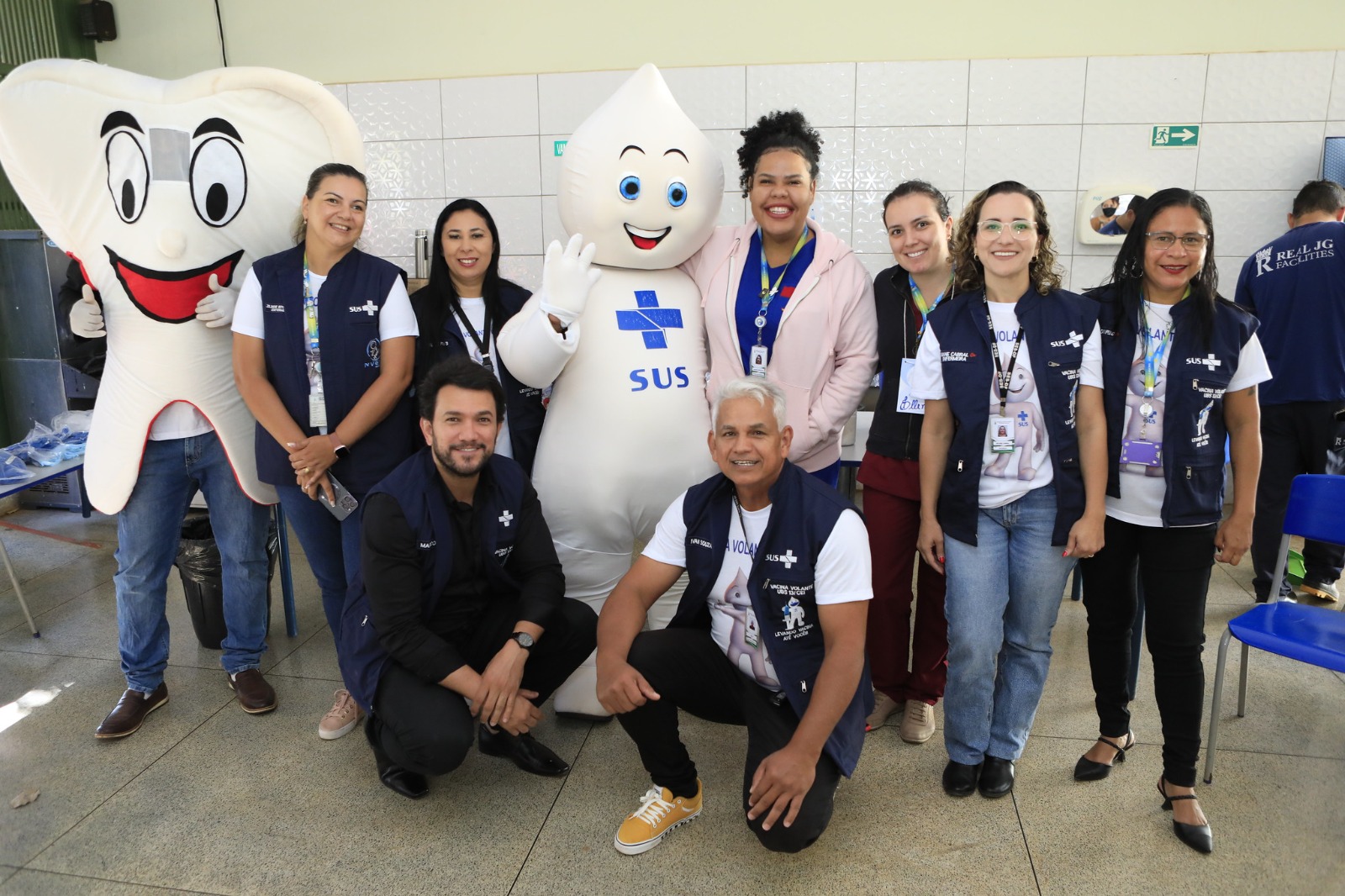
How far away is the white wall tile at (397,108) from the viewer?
4555 mm

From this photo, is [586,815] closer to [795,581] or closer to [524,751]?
[524,751]

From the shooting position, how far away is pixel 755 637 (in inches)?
75.4

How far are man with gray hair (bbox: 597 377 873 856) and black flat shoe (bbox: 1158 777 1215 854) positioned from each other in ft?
2.44

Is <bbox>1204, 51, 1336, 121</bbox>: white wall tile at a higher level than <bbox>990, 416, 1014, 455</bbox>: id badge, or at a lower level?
higher

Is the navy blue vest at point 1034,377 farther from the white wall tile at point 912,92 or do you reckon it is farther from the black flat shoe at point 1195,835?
the white wall tile at point 912,92

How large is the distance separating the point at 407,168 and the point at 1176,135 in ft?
12.7

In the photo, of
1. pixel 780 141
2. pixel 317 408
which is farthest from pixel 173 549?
pixel 780 141

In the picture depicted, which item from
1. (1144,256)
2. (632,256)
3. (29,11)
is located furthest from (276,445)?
(29,11)

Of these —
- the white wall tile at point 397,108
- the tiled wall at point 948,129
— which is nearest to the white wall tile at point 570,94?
the tiled wall at point 948,129

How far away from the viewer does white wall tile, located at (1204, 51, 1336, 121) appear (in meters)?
3.95

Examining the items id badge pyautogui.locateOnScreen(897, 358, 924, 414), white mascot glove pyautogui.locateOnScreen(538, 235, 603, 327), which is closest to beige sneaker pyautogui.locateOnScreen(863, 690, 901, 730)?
id badge pyautogui.locateOnScreen(897, 358, 924, 414)

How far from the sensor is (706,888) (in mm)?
1787

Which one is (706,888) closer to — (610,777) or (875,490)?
(610,777)

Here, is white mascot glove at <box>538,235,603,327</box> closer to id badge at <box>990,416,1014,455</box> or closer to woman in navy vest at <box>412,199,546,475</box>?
woman in navy vest at <box>412,199,546,475</box>
